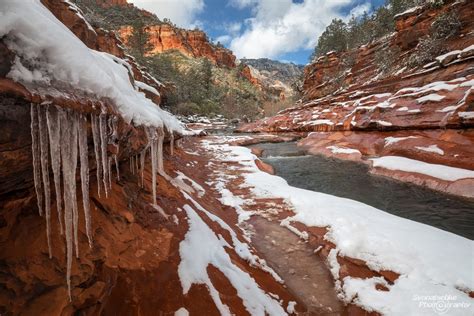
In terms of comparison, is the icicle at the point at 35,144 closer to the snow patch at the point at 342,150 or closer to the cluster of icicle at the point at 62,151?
the cluster of icicle at the point at 62,151

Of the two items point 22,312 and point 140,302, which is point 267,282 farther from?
point 22,312

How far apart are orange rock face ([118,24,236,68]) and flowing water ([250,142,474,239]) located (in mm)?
61130

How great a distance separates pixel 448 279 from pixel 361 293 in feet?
3.77

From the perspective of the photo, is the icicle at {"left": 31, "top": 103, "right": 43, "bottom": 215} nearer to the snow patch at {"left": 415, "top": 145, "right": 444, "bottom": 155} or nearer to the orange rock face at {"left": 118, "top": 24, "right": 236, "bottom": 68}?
the snow patch at {"left": 415, "top": 145, "right": 444, "bottom": 155}

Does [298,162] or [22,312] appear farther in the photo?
[298,162]

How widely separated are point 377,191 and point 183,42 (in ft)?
262

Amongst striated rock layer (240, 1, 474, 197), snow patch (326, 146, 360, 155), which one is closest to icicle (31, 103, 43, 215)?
striated rock layer (240, 1, 474, 197)

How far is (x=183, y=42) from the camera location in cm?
7488

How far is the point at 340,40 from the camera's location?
35406 millimetres

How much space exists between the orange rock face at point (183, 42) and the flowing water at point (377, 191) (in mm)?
61130

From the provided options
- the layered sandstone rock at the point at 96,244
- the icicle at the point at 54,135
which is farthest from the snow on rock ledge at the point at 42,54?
the icicle at the point at 54,135

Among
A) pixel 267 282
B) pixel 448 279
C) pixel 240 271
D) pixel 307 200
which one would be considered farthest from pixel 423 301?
pixel 307 200

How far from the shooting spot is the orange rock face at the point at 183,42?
70812mm

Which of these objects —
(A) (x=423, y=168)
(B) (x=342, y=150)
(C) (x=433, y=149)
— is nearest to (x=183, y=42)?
(B) (x=342, y=150)
